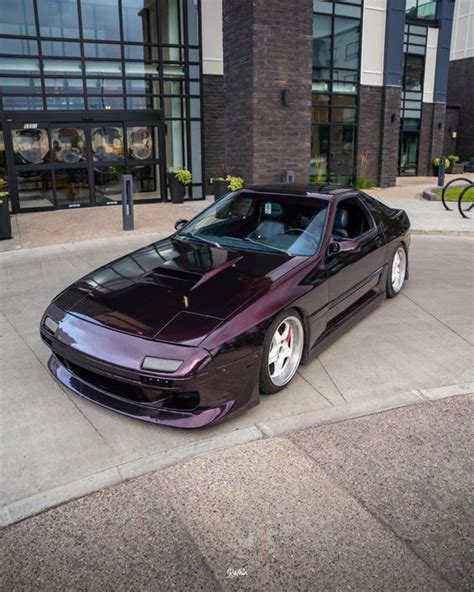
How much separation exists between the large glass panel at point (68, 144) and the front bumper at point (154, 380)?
37.1ft

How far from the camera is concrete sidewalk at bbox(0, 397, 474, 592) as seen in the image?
2502 millimetres

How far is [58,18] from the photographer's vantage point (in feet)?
44.6

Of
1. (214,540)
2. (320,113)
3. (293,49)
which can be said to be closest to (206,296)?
(214,540)

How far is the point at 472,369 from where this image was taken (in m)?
4.89

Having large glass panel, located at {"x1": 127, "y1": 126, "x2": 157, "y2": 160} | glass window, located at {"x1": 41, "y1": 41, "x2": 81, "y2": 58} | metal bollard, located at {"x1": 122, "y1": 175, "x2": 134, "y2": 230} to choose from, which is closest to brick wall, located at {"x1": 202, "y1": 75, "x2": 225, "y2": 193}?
large glass panel, located at {"x1": 127, "y1": 126, "x2": 157, "y2": 160}

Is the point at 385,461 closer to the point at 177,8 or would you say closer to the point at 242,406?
the point at 242,406

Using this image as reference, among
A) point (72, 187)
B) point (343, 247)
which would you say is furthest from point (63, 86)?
point (343, 247)

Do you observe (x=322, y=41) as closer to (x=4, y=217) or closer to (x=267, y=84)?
(x=267, y=84)

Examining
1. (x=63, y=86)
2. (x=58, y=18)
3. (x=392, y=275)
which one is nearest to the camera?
(x=392, y=275)

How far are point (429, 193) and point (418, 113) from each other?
854 centimetres

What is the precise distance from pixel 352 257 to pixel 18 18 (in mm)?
11969

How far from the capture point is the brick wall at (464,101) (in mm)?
29219

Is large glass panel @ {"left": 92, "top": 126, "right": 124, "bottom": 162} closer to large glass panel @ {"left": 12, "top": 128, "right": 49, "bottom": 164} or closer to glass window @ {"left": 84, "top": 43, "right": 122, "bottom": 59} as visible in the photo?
large glass panel @ {"left": 12, "top": 128, "right": 49, "bottom": 164}

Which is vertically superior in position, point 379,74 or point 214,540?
point 379,74
